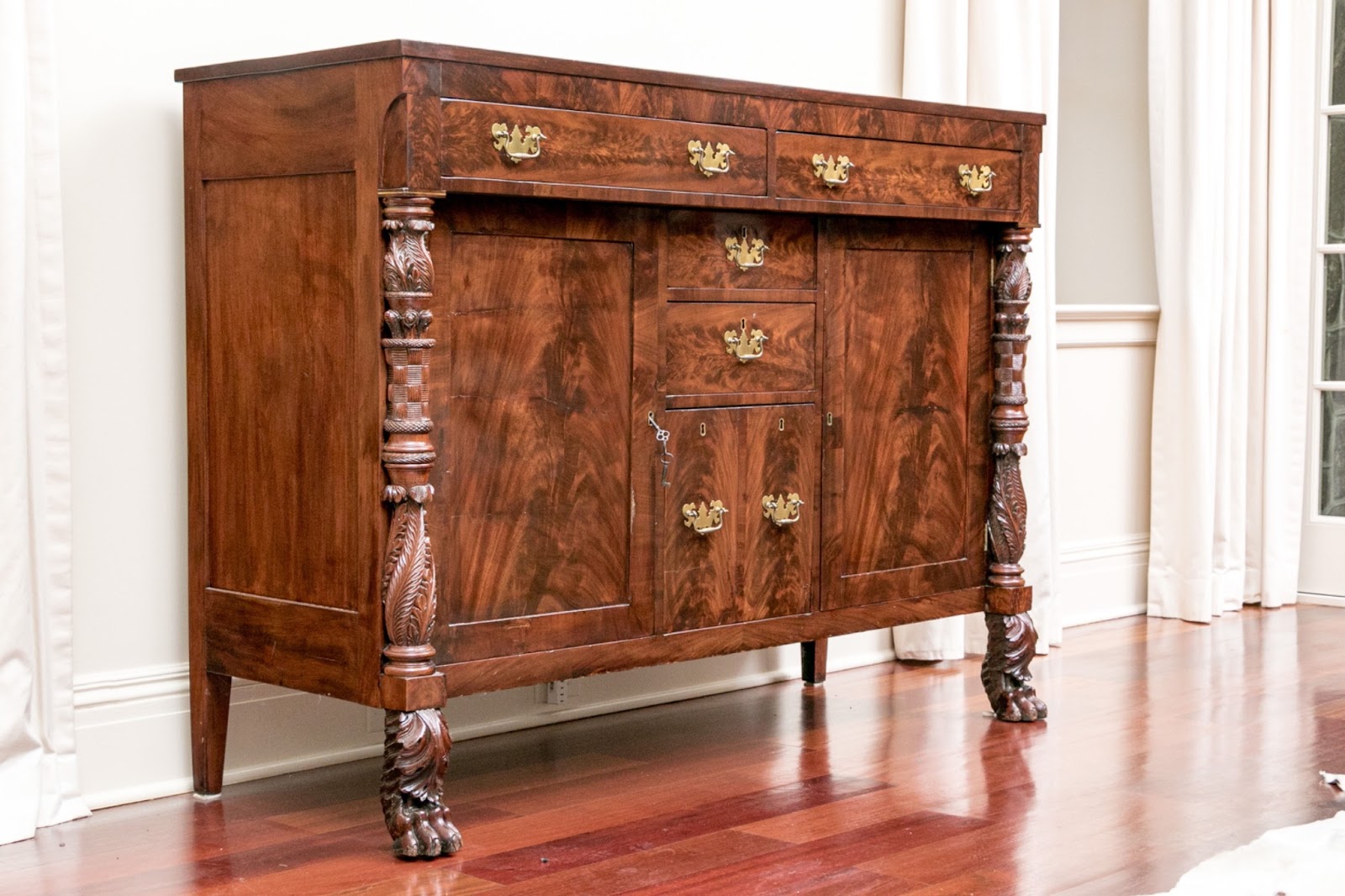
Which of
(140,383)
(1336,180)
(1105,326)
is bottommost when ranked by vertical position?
(140,383)

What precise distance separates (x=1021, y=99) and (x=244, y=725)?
2.39 m

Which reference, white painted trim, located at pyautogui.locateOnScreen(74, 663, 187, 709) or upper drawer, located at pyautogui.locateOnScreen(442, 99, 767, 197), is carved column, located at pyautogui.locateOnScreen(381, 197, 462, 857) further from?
white painted trim, located at pyautogui.locateOnScreen(74, 663, 187, 709)

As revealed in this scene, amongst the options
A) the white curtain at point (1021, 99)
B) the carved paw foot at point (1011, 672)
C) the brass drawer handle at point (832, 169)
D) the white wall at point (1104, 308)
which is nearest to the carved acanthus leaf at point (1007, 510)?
the carved paw foot at point (1011, 672)

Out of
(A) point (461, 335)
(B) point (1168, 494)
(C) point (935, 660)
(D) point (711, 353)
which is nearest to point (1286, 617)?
(B) point (1168, 494)

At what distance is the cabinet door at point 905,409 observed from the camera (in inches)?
124

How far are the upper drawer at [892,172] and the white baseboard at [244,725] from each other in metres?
1.11

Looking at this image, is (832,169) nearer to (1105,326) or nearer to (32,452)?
(32,452)

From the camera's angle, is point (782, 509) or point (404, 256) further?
point (782, 509)

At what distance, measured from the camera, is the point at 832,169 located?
3.02m

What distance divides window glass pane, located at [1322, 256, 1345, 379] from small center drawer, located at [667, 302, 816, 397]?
8.63 feet

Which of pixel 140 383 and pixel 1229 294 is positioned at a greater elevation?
pixel 1229 294

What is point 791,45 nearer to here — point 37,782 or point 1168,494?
point 1168,494

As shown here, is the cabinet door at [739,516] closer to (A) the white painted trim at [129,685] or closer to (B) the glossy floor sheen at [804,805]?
(B) the glossy floor sheen at [804,805]

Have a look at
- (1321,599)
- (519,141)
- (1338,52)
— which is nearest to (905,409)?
(519,141)
